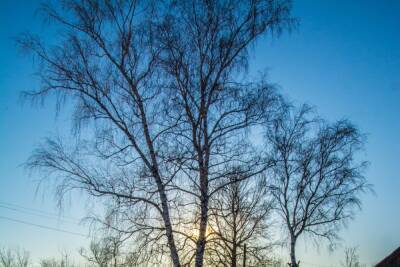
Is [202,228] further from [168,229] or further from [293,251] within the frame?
[293,251]

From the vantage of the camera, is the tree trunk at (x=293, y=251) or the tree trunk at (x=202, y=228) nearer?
the tree trunk at (x=202, y=228)

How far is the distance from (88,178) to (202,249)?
3569 mm

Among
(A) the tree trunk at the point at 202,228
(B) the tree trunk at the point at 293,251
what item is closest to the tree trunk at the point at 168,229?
(A) the tree trunk at the point at 202,228

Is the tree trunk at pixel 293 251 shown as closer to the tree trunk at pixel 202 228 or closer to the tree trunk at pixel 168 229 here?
the tree trunk at pixel 202 228

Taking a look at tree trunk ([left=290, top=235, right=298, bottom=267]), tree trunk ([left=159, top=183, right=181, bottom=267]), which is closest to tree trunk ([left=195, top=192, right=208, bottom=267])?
tree trunk ([left=159, top=183, right=181, bottom=267])

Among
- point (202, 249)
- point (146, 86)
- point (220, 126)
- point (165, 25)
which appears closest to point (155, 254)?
point (202, 249)

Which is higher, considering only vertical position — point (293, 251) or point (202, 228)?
point (293, 251)

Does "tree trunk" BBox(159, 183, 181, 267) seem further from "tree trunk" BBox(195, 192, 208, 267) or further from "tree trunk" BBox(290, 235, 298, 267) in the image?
"tree trunk" BBox(290, 235, 298, 267)

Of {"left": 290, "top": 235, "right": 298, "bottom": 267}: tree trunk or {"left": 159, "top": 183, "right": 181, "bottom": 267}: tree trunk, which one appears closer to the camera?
{"left": 159, "top": 183, "right": 181, "bottom": 267}: tree trunk

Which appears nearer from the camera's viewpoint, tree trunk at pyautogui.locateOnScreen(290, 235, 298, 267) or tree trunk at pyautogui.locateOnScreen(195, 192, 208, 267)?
tree trunk at pyautogui.locateOnScreen(195, 192, 208, 267)

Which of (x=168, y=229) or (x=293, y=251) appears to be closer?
(x=168, y=229)

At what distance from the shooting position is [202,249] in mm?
11195

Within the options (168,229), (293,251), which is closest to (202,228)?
(168,229)

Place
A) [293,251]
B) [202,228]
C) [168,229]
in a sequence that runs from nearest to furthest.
A: [168,229], [202,228], [293,251]
